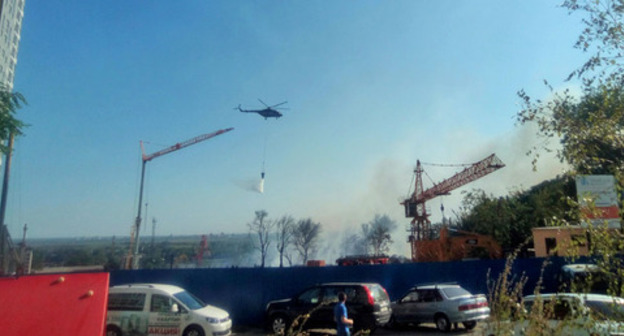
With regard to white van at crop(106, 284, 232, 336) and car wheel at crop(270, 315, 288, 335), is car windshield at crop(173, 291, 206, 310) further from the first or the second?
car wheel at crop(270, 315, 288, 335)

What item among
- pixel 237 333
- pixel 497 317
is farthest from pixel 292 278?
pixel 497 317

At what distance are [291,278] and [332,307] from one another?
4.03 m

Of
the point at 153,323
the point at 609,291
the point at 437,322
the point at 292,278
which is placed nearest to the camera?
the point at 609,291

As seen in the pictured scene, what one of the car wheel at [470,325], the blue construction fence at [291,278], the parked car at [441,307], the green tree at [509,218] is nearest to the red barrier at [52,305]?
the parked car at [441,307]

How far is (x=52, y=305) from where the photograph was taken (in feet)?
9.16

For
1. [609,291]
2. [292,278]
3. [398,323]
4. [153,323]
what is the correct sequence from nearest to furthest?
[609,291] → [153,323] → [398,323] → [292,278]

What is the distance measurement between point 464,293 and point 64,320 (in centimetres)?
1373

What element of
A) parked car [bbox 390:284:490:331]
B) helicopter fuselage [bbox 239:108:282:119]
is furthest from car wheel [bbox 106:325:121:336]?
helicopter fuselage [bbox 239:108:282:119]

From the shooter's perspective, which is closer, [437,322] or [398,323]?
[437,322]

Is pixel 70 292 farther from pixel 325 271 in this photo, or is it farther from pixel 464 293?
pixel 325 271

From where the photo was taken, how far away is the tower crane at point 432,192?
5141 centimetres

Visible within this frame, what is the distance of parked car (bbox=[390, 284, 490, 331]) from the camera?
13500mm

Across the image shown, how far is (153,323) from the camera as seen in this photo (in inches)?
478

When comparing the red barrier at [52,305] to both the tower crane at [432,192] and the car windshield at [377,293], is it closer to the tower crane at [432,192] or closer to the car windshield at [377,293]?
the car windshield at [377,293]
